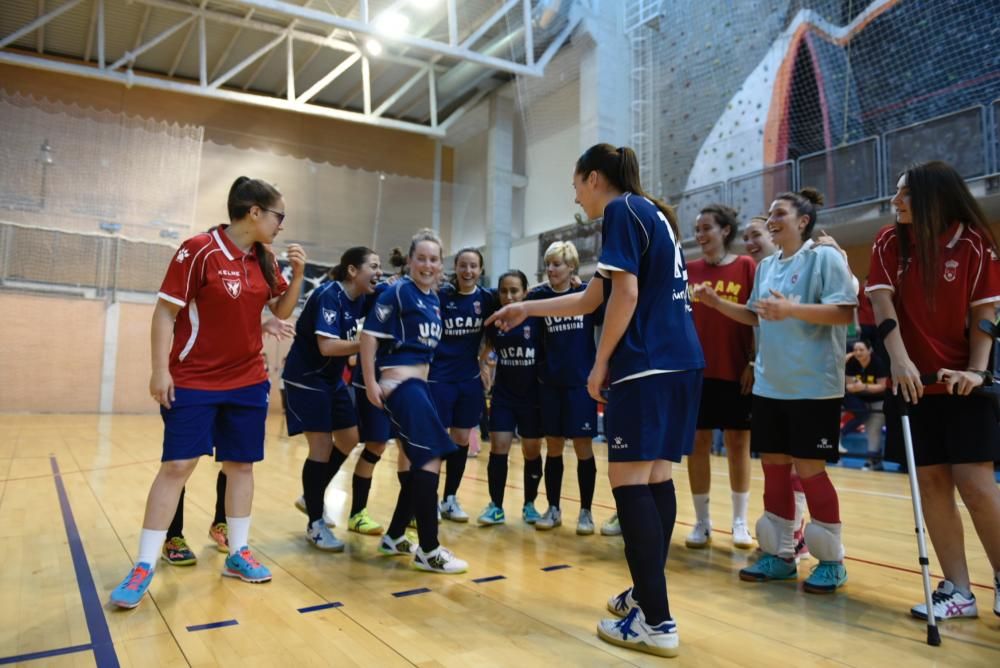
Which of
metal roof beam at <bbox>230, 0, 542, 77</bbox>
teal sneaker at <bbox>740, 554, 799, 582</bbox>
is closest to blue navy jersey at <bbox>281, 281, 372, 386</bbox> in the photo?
teal sneaker at <bbox>740, 554, 799, 582</bbox>

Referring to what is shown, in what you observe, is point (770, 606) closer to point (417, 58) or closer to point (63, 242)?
point (63, 242)

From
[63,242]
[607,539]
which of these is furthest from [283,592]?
[63,242]

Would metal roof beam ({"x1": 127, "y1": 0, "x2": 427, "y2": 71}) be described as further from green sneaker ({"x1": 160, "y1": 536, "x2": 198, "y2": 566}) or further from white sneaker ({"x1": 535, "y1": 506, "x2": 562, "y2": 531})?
green sneaker ({"x1": 160, "y1": 536, "x2": 198, "y2": 566})

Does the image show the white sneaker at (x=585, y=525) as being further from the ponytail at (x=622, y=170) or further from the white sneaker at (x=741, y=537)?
the ponytail at (x=622, y=170)

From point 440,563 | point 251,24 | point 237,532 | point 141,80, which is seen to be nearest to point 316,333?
point 237,532

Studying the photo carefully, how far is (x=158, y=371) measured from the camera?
8.30 ft

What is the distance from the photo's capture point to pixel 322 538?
338 centimetres

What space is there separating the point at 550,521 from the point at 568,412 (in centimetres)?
68

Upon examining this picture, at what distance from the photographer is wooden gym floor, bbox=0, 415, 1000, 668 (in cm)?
204

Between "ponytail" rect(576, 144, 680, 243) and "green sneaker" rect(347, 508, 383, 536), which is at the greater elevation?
"ponytail" rect(576, 144, 680, 243)

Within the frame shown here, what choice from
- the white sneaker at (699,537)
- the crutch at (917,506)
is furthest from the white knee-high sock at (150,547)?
the crutch at (917,506)

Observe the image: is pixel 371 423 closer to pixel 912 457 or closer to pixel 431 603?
pixel 431 603

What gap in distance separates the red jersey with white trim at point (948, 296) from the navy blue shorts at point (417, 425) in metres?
1.91

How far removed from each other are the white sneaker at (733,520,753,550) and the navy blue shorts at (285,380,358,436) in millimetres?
2236
